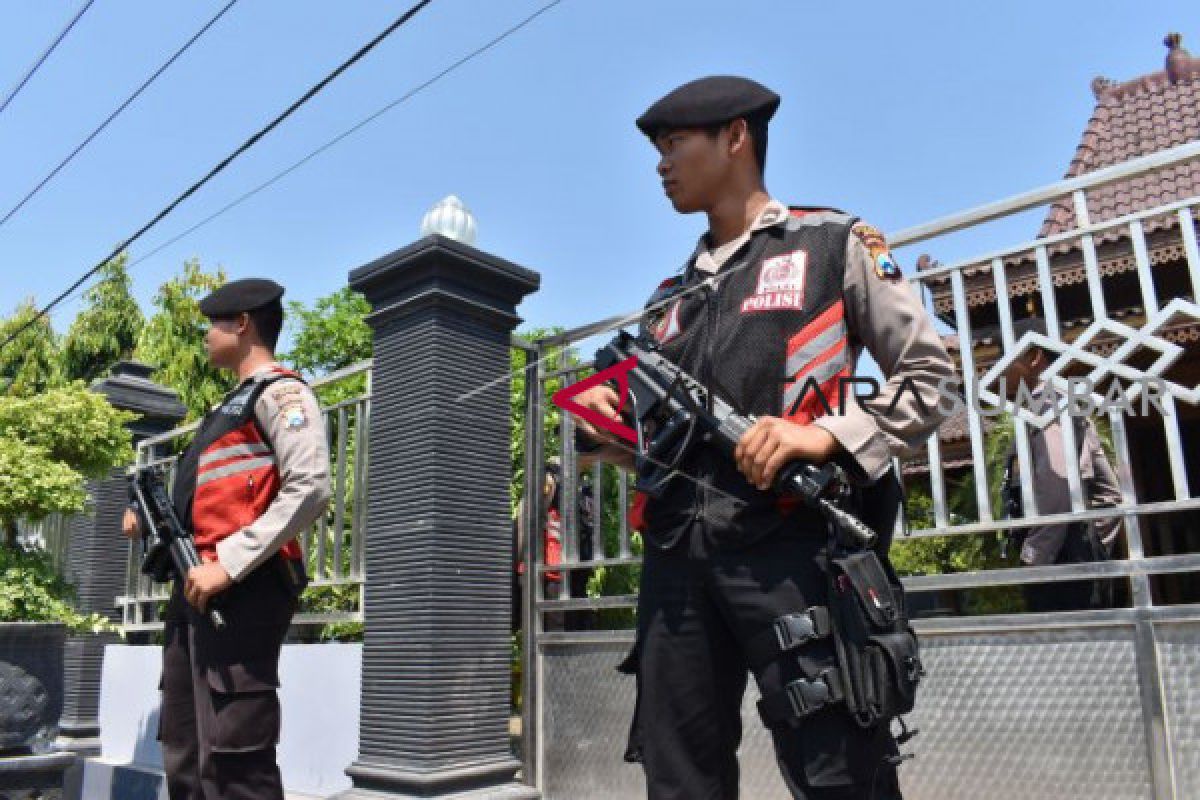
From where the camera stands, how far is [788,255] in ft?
6.44

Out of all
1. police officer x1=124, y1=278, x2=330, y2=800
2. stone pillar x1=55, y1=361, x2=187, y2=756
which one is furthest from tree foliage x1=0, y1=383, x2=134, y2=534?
police officer x1=124, y1=278, x2=330, y2=800

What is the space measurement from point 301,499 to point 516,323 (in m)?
1.75

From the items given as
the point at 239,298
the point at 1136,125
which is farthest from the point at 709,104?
the point at 1136,125

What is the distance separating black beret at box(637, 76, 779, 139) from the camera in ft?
6.66

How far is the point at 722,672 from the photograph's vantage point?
1850mm

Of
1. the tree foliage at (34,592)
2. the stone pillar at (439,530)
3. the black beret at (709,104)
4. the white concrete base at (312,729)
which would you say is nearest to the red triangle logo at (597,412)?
Result: the black beret at (709,104)

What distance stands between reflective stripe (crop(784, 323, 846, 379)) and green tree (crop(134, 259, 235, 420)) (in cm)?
1852

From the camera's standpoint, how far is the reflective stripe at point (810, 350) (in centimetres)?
189

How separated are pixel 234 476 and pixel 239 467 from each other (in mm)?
33

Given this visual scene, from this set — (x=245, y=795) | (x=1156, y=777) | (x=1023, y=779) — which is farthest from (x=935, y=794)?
(x=245, y=795)

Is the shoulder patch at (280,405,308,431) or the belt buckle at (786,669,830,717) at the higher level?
the shoulder patch at (280,405,308,431)

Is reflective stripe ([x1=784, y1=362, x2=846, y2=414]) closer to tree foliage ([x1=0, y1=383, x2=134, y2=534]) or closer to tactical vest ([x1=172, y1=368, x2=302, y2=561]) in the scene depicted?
tactical vest ([x1=172, y1=368, x2=302, y2=561])

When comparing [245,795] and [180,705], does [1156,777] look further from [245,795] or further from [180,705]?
[180,705]

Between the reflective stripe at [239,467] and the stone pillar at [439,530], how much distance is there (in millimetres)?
895
